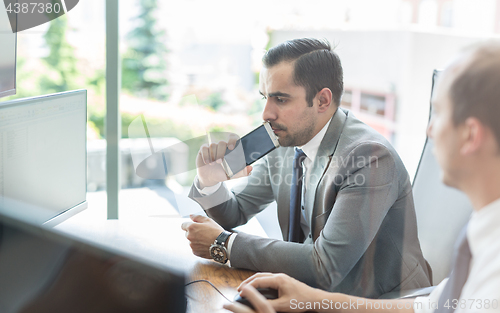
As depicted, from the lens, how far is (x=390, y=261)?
1.11 meters

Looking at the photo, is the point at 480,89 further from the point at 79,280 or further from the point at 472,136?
the point at 79,280

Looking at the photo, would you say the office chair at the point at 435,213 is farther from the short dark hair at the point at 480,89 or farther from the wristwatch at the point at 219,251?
the short dark hair at the point at 480,89

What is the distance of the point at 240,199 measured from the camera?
1.40m

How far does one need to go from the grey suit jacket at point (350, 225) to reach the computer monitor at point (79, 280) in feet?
1.31

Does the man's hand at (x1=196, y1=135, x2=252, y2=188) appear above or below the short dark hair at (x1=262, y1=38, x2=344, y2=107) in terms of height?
below

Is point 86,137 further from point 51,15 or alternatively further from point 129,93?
point 129,93

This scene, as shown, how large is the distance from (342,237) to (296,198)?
30cm

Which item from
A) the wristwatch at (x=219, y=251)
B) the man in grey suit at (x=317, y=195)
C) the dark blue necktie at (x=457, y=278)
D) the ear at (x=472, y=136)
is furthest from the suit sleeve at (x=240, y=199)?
→ the ear at (x=472, y=136)

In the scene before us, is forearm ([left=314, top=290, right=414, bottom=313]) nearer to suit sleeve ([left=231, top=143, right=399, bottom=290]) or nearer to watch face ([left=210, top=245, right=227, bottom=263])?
suit sleeve ([left=231, top=143, right=399, bottom=290])

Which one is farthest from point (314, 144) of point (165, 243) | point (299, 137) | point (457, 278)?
point (457, 278)

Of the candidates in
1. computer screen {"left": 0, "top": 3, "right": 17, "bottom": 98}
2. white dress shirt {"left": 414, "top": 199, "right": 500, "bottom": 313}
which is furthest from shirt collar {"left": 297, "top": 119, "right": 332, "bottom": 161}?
computer screen {"left": 0, "top": 3, "right": 17, "bottom": 98}

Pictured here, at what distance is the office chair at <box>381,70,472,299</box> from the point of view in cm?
106

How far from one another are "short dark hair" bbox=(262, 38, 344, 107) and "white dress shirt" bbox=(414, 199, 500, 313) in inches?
29.1

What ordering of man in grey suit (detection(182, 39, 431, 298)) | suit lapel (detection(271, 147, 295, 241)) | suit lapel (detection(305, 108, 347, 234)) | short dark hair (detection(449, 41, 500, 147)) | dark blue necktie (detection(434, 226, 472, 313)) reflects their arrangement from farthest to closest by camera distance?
suit lapel (detection(271, 147, 295, 241)) → suit lapel (detection(305, 108, 347, 234)) → man in grey suit (detection(182, 39, 431, 298)) → dark blue necktie (detection(434, 226, 472, 313)) → short dark hair (detection(449, 41, 500, 147))
